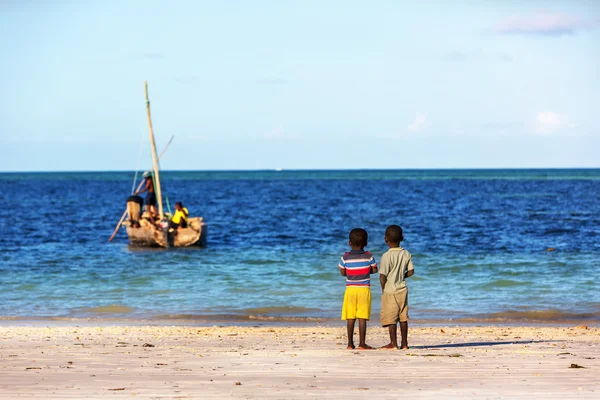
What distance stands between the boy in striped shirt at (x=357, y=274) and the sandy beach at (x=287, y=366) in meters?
→ 0.47

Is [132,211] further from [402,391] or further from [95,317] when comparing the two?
[402,391]

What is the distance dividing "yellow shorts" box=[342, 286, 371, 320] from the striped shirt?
70 millimetres

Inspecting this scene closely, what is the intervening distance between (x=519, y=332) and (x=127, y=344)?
563 cm

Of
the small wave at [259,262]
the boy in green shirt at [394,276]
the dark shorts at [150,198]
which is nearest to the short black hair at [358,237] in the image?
the boy in green shirt at [394,276]

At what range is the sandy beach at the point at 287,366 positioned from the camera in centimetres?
667

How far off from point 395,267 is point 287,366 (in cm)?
172

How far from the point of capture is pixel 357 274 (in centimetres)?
880

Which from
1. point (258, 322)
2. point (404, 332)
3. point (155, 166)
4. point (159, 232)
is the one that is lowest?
point (258, 322)

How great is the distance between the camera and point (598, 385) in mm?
6859

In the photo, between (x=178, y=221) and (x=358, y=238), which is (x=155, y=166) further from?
(x=358, y=238)

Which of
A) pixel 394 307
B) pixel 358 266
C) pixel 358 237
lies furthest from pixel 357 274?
pixel 394 307


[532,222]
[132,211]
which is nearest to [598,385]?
[132,211]

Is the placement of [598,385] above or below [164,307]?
above

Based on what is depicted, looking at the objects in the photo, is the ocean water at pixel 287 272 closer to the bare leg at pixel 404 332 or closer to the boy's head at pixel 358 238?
the bare leg at pixel 404 332
